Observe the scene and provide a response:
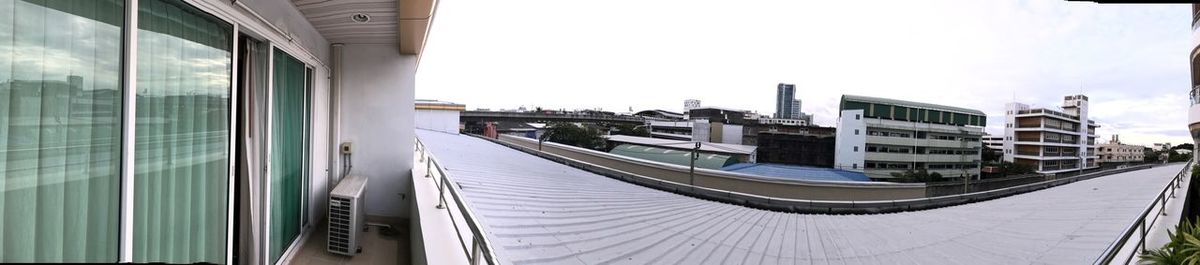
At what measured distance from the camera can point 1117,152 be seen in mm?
29031

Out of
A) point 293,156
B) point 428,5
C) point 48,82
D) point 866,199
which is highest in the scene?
point 428,5

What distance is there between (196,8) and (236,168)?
904mm

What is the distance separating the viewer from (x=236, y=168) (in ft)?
6.36

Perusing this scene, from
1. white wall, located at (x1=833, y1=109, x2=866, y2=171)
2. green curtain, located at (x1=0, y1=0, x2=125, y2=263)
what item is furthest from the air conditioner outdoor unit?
white wall, located at (x1=833, y1=109, x2=866, y2=171)

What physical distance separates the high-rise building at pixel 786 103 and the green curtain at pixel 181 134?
36383 mm

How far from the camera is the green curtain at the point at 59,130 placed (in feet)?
2.76

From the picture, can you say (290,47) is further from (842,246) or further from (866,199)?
(866,199)

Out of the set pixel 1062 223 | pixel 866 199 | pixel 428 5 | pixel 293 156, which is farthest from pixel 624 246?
pixel 866 199

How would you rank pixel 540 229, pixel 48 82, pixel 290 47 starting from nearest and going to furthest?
pixel 48 82, pixel 540 229, pixel 290 47

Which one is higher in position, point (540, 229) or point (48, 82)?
point (48, 82)

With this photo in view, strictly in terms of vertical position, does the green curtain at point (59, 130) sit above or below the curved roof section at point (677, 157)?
above

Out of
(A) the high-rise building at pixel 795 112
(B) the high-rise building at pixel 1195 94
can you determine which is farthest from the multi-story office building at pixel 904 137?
(A) the high-rise building at pixel 795 112

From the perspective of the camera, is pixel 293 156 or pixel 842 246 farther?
pixel 842 246

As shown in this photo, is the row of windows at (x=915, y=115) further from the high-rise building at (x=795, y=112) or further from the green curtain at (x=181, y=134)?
the high-rise building at (x=795, y=112)
